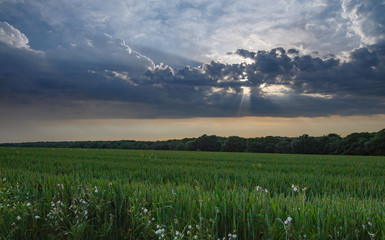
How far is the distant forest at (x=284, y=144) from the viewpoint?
6478 cm

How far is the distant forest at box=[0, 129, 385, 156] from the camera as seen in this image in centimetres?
6478

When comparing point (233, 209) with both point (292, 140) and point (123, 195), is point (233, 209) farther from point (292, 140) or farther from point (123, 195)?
point (292, 140)

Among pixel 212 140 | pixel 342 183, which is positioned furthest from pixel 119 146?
pixel 342 183

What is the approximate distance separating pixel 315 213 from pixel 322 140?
80.9 m

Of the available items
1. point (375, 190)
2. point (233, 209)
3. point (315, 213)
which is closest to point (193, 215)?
point (233, 209)

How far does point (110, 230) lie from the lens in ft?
11.4

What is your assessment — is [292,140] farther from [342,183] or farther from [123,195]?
[123,195]

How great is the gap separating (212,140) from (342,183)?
82.0m

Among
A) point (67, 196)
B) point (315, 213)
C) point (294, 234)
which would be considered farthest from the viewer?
point (67, 196)

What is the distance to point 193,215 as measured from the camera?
320 cm

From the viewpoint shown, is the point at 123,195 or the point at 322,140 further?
the point at 322,140

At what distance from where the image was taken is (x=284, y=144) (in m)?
77.9

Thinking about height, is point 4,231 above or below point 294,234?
below

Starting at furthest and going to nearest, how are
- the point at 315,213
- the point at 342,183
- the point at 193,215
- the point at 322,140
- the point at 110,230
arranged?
1. the point at 322,140
2. the point at 342,183
3. the point at 110,230
4. the point at 193,215
5. the point at 315,213
